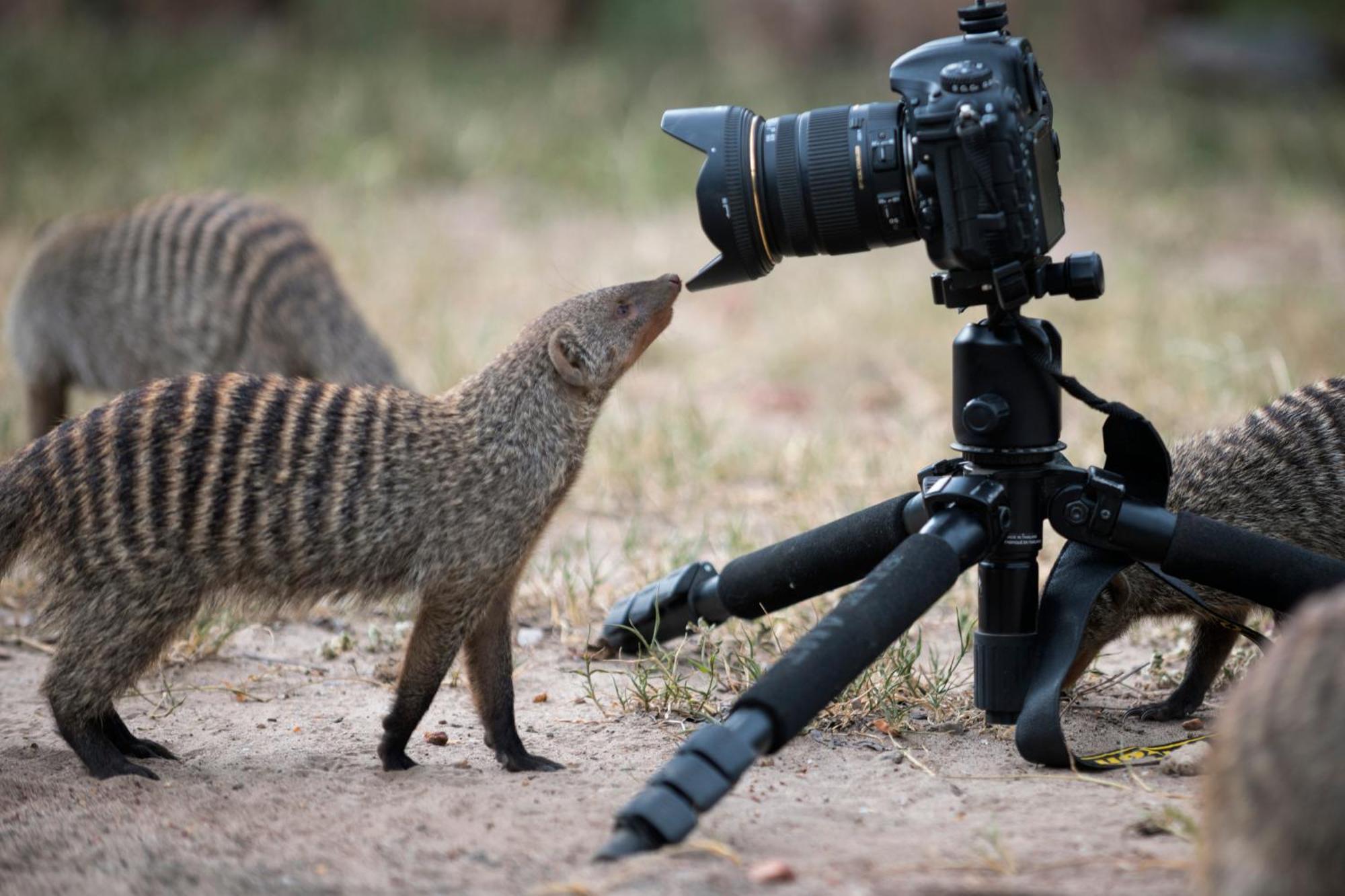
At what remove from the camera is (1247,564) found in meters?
2.13

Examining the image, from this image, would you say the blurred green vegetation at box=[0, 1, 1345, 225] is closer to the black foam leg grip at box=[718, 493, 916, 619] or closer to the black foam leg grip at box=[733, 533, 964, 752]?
the black foam leg grip at box=[718, 493, 916, 619]

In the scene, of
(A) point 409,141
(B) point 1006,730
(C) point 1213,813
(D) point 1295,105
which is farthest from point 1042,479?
(D) point 1295,105

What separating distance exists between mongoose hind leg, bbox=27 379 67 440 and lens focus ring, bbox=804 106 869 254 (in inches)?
114

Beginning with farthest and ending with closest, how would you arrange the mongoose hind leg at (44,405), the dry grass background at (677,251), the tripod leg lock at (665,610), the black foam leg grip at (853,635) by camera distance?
the mongoose hind leg at (44,405) < the dry grass background at (677,251) < the tripod leg lock at (665,610) < the black foam leg grip at (853,635)

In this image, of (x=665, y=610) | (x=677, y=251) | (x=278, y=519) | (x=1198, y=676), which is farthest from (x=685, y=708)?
(x=677, y=251)

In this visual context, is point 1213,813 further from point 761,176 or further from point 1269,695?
point 761,176

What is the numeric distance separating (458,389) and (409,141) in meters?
5.21

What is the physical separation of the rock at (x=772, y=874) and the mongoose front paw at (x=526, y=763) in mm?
627

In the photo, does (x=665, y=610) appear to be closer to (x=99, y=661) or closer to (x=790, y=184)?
(x=790, y=184)

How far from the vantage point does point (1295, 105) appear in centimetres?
872

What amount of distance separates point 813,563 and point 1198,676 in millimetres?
724

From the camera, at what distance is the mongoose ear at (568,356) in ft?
8.11

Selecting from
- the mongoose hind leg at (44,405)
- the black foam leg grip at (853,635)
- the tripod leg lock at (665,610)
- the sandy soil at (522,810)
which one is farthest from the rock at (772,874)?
the mongoose hind leg at (44,405)

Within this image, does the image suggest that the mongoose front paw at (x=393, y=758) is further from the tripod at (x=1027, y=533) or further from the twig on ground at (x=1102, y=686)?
the twig on ground at (x=1102, y=686)
